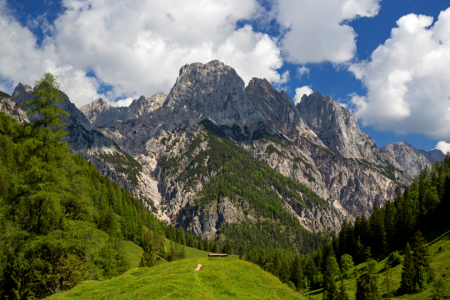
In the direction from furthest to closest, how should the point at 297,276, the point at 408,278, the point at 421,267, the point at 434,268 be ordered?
the point at 297,276
the point at 434,268
the point at 408,278
the point at 421,267

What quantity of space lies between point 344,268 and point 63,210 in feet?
300

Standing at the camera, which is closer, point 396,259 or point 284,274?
point 396,259

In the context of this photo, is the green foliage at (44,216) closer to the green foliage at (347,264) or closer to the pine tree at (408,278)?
the pine tree at (408,278)

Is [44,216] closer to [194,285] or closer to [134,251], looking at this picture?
[194,285]

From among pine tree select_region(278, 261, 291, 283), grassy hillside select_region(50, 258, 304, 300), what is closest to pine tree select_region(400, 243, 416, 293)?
grassy hillside select_region(50, 258, 304, 300)

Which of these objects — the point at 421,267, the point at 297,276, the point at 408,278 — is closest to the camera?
the point at 421,267

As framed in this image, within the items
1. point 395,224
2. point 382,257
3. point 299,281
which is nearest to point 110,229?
point 299,281

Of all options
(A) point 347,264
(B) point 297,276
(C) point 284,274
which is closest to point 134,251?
(C) point 284,274

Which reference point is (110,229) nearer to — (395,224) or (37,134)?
(37,134)

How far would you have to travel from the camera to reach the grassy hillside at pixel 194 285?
1049 inches

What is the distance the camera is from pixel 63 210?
93.5ft

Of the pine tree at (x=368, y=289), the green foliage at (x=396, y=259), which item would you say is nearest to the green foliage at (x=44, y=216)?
the pine tree at (x=368, y=289)

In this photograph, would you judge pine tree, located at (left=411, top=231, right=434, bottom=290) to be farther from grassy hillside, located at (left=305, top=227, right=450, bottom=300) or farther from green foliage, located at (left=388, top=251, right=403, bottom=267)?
green foliage, located at (left=388, top=251, right=403, bottom=267)

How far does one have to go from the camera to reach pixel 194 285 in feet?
93.2
